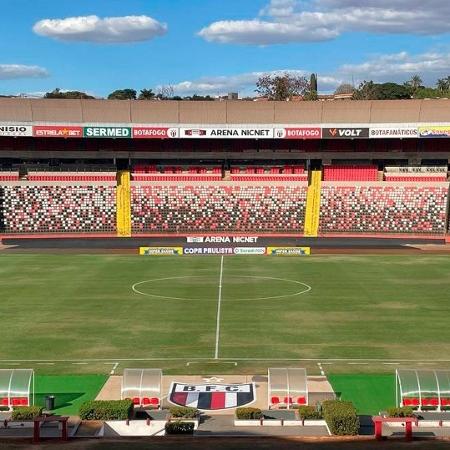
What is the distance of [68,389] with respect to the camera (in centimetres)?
2869

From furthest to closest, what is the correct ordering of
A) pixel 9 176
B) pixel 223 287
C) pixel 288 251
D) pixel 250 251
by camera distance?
1. pixel 9 176
2. pixel 250 251
3. pixel 288 251
4. pixel 223 287

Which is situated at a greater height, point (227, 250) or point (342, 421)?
point (342, 421)

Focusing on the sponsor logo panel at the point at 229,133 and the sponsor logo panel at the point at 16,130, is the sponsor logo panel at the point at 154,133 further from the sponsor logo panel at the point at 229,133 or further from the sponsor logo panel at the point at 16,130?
the sponsor logo panel at the point at 16,130

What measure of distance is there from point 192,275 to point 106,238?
75.1ft

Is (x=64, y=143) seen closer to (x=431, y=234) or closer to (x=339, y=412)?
(x=431, y=234)

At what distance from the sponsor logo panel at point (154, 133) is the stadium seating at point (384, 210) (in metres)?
18.8

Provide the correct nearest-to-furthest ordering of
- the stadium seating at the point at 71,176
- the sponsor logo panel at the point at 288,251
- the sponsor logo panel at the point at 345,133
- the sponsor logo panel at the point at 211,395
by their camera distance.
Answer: the sponsor logo panel at the point at 211,395
the sponsor logo panel at the point at 288,251
the sponsor logo panel at the point at 345,133
the stadium seating at the point at 71,176

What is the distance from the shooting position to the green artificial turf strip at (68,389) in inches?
1049

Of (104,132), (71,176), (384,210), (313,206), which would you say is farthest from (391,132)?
(71,176)

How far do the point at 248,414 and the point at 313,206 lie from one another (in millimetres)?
59579

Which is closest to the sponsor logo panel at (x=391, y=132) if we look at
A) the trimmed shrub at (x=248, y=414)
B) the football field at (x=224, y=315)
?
the football field at (x=224, y=315)

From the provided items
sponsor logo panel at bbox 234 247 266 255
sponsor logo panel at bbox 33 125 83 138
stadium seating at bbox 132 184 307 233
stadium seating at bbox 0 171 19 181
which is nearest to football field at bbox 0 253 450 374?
sponsor logo panel at bbox 234 247 266 255

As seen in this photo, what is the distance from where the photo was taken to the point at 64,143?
86.4 metres

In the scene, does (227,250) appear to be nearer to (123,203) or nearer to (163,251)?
(163,251)
